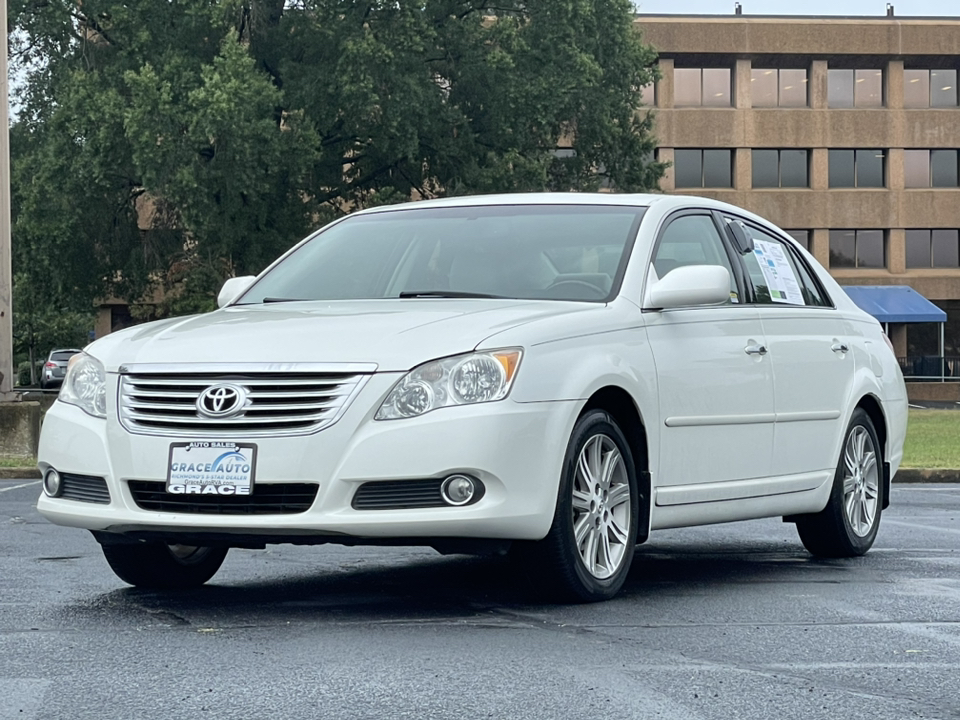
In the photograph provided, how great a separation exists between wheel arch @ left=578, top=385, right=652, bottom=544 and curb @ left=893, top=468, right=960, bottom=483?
9.63 metres

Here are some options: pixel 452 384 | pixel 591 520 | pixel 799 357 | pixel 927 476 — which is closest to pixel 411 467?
pixel 452 384

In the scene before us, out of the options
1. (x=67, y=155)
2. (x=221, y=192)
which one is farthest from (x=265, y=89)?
(x=67, y=155)

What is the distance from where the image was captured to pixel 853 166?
207 ft

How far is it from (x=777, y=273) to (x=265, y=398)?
3.29m

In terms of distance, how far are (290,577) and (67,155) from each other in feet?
94.0

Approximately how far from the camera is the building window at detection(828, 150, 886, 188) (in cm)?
6303

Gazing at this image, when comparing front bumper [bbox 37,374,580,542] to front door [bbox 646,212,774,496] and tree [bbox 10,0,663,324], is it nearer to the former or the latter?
front door [bbox 646,212,774,496]

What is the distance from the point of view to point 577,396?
21.1ft

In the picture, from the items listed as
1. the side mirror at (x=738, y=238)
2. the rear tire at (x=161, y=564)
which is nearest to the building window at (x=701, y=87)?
the side mirror at (x=738, y=238)

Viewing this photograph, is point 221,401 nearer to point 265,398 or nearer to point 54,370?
point 265,398

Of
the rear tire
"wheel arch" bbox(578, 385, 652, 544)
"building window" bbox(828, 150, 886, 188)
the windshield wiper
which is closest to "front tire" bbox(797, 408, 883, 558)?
"wheel arch" bbox(578, 385, 652, 544)

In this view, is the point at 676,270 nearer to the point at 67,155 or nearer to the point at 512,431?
the point at 512,431

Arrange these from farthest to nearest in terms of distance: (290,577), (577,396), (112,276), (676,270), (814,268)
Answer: (112,276), (814,268), (290,577), (676,270), (577,396)

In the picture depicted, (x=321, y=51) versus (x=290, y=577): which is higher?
(x=321, y=51)
